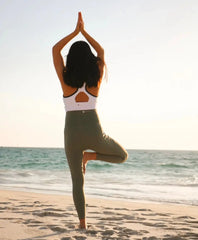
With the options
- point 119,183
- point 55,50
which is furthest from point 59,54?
point 119,183

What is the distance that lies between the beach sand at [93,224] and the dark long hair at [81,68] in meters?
1.62

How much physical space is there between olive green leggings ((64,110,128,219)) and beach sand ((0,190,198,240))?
0.74m

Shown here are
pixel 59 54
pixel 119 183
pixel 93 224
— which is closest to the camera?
pixel 59 54

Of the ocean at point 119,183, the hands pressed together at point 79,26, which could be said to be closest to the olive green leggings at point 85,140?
the hands pressed together at point 79,26

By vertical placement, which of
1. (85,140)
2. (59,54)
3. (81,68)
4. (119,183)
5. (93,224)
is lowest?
(119,183)

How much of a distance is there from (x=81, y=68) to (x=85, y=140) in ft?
2.43

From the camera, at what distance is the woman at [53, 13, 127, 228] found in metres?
3.22

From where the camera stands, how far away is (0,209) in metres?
4.99

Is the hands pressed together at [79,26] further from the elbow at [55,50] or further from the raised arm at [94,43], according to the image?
the elbow at [55,50]

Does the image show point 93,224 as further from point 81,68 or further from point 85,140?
point 81,68

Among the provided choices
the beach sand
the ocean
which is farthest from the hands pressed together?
the ocean

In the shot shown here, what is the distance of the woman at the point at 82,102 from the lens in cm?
322

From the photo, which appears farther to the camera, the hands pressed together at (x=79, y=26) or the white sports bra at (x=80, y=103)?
the hands pressed together at (x=79, y=26)

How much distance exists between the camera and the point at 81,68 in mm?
3219
